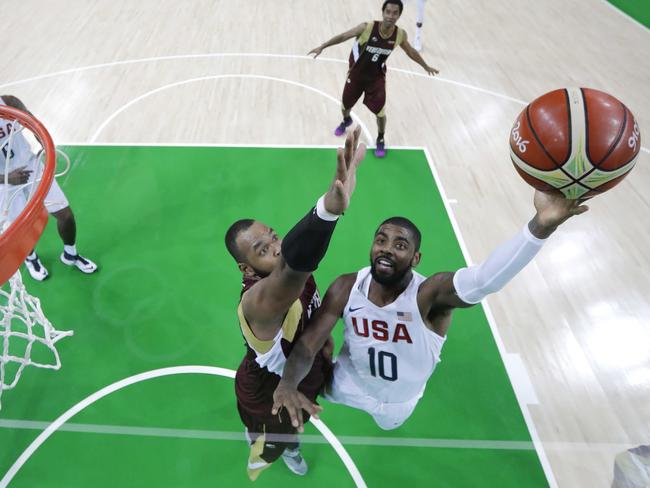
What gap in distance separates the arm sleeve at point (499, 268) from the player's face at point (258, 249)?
2.62ft

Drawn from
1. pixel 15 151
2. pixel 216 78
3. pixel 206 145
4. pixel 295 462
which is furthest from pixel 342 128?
pixel 295 462

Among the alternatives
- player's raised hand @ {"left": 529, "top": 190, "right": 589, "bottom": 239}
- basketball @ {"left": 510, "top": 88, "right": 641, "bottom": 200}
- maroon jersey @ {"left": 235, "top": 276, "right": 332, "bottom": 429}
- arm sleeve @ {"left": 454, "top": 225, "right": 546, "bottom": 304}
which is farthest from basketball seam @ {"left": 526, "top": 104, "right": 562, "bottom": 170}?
maroon jersey @ {"left": 235, "top": 276, "right": 332, "bottom": 429}

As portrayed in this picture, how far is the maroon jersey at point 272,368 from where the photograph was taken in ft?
6.47

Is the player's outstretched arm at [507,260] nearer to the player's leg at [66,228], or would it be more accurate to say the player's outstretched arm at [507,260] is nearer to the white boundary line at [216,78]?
the player's leg at [66,228]

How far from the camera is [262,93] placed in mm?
6289

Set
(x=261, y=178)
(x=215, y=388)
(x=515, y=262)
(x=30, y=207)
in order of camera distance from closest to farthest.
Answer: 1. (x=515, y=262)
2. (x=30, y=207)
3. (x=215, y=388)
4. (x=261, y=178)

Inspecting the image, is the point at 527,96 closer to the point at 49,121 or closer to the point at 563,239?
the point at 563,239

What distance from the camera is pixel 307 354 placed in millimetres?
1930

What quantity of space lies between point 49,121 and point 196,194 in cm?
262

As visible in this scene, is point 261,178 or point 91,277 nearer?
point 91,277

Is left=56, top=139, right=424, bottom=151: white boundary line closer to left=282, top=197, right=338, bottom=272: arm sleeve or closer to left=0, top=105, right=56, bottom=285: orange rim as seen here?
left=0, top=105, right=56, bottom=285: orange rim

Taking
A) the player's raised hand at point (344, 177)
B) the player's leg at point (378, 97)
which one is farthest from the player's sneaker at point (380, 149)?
the player's raised hand at point (344, 177)

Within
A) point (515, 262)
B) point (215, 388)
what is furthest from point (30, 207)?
point (515, 262)

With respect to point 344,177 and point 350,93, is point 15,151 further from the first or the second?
point 350,93
